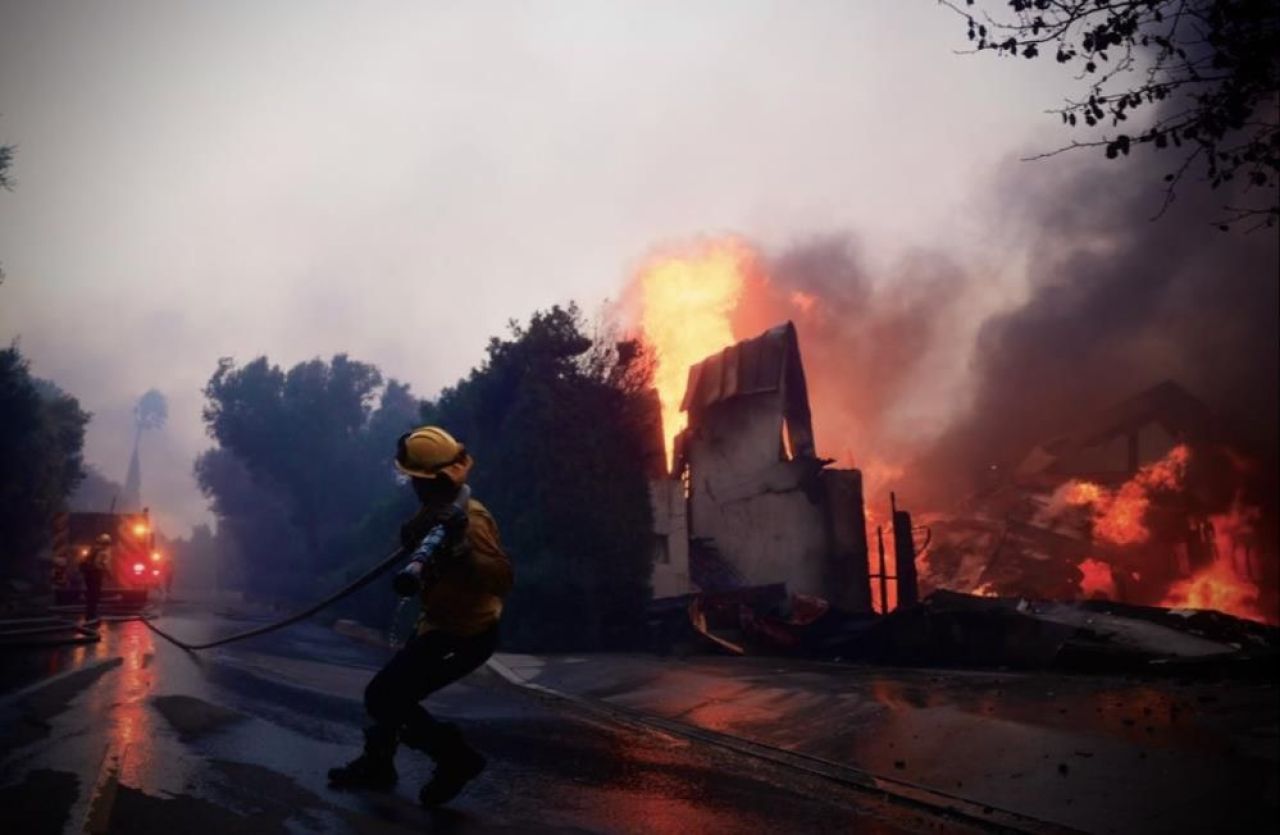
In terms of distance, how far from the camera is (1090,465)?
33531mm

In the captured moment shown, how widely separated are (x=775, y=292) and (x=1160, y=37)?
124ft

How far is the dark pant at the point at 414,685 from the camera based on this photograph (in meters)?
4.35

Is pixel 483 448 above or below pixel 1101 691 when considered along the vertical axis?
above

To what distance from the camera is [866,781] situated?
5605mm

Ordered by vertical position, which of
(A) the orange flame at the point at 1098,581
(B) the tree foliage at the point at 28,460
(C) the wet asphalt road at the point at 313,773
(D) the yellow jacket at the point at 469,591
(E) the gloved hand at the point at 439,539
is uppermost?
(B) the tree foliage at the point at 28,460

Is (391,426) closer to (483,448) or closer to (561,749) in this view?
(483,448)

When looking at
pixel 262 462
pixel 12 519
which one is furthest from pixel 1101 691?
pixel 262 462

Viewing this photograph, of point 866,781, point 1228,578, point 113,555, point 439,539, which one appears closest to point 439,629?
point 439,539

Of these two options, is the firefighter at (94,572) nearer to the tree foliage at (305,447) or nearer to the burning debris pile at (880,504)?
the burning debris pile at (880,504)

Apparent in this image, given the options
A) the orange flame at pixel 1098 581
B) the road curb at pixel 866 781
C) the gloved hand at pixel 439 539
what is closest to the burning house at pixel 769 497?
the orange flame at pixel 1098 581

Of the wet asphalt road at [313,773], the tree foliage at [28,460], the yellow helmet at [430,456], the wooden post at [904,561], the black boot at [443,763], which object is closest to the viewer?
the wet asphalt road at [313,773]

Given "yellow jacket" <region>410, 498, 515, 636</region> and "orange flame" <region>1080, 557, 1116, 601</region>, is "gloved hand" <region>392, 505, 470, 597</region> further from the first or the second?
"orange flame" <region>1080, 557, 1116, 601</region>

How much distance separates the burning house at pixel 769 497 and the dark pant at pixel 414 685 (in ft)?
50.9

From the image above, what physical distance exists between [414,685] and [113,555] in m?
24.2
